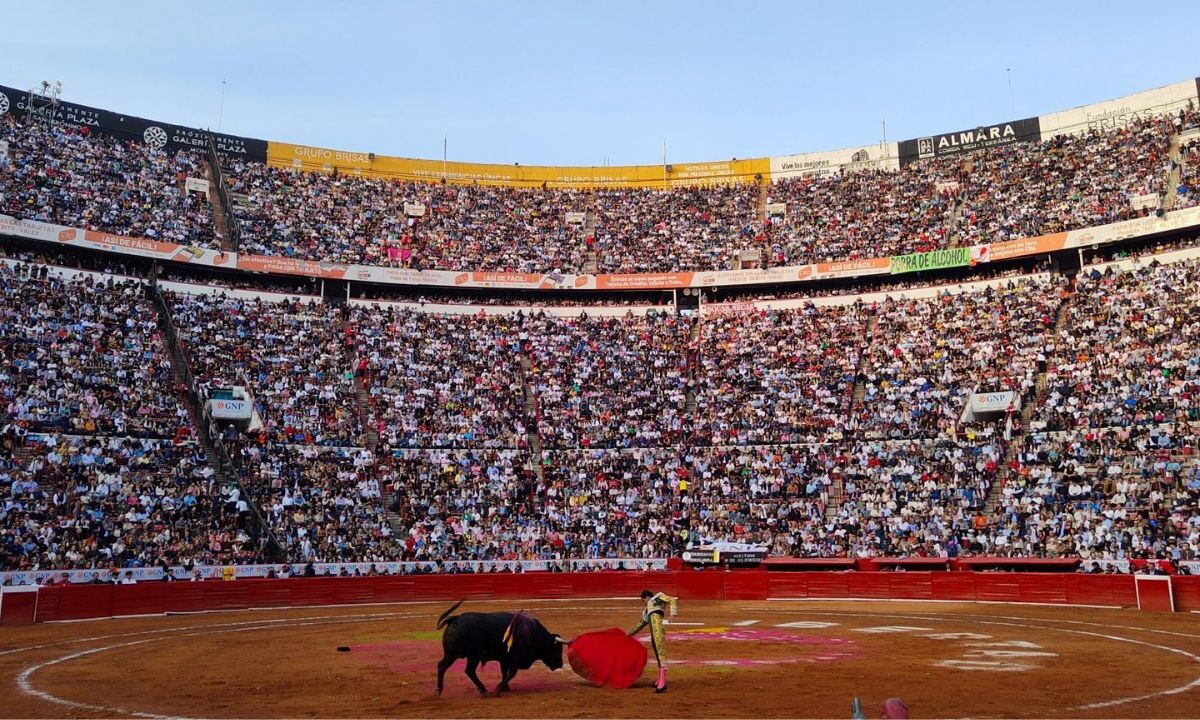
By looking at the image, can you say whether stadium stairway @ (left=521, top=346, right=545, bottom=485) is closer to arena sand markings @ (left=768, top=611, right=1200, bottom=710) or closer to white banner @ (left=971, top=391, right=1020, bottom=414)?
arena sand markings @ (left=768, top=611, right=1200, bottom=710)

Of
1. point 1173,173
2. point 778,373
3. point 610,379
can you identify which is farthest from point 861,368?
point 1173,173

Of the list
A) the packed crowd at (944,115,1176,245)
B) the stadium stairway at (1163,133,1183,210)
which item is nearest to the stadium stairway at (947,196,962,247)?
the packed crowd at (944,115,1176,245)

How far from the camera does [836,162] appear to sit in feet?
186

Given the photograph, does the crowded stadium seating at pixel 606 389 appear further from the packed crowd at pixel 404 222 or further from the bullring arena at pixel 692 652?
the bullring arena at pixel 692 652

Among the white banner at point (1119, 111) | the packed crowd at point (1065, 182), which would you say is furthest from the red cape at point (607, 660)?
the white banner at point (1119, 111)

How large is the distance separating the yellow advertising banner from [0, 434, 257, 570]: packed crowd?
26621mm

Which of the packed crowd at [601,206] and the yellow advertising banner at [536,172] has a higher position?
the yellow advertising banner at [536,172]

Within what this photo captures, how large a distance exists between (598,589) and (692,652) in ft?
54.8

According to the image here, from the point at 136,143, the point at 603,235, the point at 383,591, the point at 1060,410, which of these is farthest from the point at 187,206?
the point at 1060,410

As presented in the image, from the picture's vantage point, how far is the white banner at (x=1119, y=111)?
46094 mm

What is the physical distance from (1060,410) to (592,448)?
18854 millimetres

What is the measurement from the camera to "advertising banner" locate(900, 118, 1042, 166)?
51.0m

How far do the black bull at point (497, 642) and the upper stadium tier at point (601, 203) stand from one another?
36845mm

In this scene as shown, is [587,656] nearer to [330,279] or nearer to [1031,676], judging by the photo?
[1031,676]
